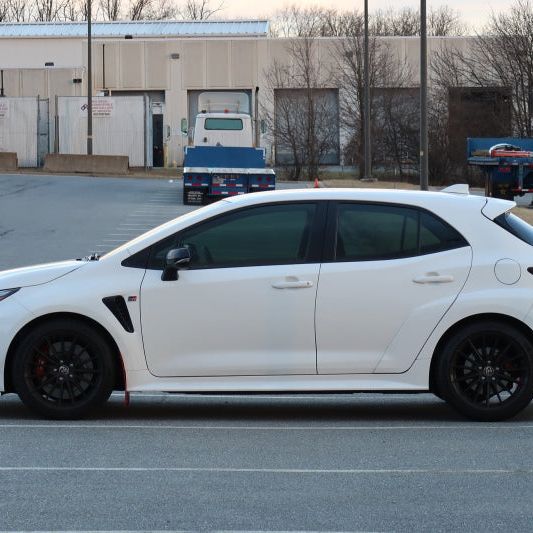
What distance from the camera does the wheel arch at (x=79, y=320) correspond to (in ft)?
27.9

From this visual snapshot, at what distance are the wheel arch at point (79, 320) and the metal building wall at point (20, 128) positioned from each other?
49.6 meters

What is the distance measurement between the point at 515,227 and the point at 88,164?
4299 centimetres

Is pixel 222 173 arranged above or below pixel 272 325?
above

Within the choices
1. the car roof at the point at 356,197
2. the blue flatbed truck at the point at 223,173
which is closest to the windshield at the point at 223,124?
the blue flatbed truck at the point at 223,173

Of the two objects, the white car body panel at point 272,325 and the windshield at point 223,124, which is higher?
the windshield at point 223,124

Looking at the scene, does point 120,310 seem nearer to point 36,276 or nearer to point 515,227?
point 36,276

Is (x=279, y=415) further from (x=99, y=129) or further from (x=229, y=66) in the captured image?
(x=229, y=66)

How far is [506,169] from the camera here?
121 ft

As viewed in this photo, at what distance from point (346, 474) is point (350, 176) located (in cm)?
5110

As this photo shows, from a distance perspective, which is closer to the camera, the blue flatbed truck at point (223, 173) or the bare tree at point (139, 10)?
the blue flatbed truck at point (223, 173)

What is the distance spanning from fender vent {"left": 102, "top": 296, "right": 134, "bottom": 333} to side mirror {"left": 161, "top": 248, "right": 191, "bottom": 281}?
0.33 metres

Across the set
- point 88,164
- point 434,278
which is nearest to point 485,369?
point 434,278

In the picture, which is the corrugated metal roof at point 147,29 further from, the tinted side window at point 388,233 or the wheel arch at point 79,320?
the wheel arch at point 79,320

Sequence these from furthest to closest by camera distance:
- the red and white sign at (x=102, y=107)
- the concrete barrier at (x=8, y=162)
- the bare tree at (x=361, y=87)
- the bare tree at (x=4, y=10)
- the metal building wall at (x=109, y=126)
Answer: the bare tree at (x=4, y=10) < the bare tree at (x=361, y=87) < the metal building wall at (x=109, y=126) < the red and white sign at (x=102, y=107) < the concrete barrier at (x=8, y=162)
